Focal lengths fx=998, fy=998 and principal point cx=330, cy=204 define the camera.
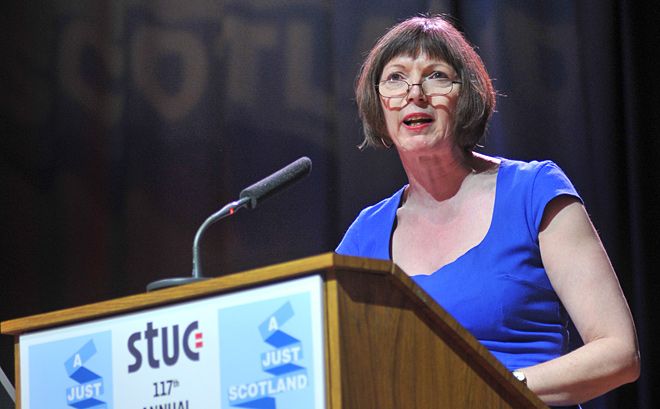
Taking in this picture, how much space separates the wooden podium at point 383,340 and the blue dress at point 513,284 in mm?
512

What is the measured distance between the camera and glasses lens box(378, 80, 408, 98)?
2275 millimetres

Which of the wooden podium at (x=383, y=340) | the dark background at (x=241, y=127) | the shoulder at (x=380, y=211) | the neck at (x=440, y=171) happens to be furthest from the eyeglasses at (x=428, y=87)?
the wooden podium at (x=383, y=340)

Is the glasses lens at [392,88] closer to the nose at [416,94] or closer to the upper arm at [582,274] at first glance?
the nose at [416,94]

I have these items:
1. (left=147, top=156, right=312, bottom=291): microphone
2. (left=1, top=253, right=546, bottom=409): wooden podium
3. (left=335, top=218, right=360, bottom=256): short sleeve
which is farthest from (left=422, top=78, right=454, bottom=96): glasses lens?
(left=1, top=253, right=546, bottom=409): wooden podium

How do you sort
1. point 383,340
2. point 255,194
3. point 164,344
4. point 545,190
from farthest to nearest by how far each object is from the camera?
point 545,190 < point 255,194 < point 164,344 < point 383,340

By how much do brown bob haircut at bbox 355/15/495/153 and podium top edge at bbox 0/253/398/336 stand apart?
3.40ft

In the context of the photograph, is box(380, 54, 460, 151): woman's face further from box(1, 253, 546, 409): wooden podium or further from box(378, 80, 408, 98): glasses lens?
box(1, 253, 546, 409): wooden podium

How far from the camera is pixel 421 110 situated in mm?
2240

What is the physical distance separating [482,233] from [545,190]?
0.53 ft

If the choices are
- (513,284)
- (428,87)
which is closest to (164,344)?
(513,284)

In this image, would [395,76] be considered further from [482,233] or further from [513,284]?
[513,284]

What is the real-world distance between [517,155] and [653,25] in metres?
0.55

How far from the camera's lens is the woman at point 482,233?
6.11 feet

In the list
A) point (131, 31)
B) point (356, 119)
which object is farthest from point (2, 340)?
point (356, 119)
